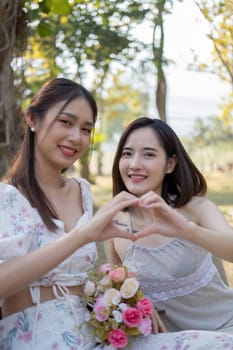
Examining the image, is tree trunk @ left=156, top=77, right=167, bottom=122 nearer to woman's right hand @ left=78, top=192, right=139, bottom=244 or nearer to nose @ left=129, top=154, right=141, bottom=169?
nose @ left=129, top=154, right=141, bottom=169

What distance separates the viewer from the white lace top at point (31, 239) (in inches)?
74.2

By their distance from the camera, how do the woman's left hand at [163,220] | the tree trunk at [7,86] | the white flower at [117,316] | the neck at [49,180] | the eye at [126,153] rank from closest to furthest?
the woman's left hand at [163,220] < the white flower at [117,316] < the neck at [49,180] < the eye at [126,153] < the tree trunk at [7,86]

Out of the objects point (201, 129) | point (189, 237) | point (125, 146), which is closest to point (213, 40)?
point (125, 146)

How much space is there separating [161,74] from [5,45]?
2.54m

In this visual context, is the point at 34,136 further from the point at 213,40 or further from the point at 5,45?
the point at 213,40

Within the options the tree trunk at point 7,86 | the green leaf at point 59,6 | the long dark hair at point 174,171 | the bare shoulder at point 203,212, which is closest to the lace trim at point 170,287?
the bare shoulder at point 203,212

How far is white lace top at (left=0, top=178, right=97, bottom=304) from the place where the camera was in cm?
189

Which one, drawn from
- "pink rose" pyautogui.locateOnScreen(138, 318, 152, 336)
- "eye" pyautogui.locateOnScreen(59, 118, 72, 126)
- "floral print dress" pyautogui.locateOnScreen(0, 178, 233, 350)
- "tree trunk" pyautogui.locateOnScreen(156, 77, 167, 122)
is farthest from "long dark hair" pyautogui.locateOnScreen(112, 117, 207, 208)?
"tree trunk" pyautogui.locateOnScreen(156, 77, 167, 122)

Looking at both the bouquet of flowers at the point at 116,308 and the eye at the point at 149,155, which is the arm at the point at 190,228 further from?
the eye at the point at 149,155

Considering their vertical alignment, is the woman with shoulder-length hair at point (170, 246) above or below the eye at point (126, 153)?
below

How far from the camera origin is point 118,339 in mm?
2012

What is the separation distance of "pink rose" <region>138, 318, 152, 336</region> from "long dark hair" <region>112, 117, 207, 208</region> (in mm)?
764

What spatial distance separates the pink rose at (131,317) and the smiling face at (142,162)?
0.65 meters

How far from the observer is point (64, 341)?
2027 mm
